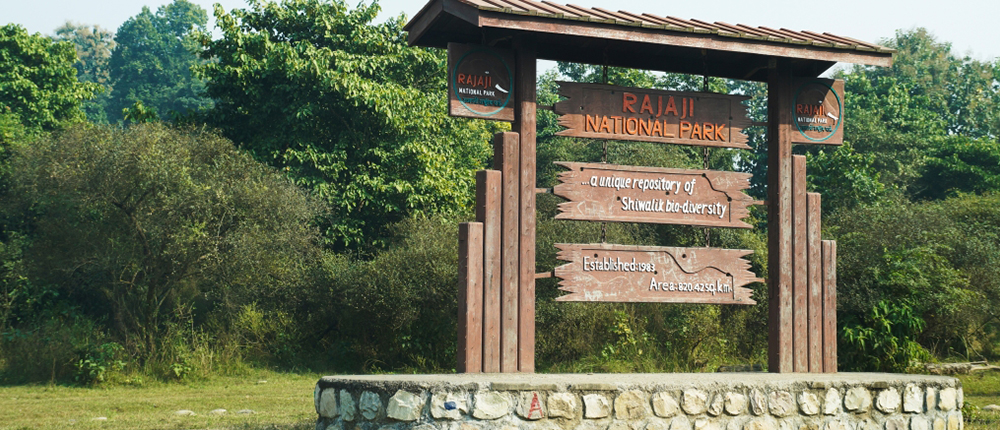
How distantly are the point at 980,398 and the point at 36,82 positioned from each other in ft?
80.1

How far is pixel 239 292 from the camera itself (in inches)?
672

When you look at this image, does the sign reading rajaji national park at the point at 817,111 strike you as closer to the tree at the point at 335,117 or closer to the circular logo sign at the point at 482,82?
the circular logo sign at the point at 482,82

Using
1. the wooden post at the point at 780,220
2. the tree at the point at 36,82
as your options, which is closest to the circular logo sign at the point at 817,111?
the wooden post at the point at 780,220

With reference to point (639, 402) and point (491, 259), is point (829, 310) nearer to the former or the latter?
point (639, 402)

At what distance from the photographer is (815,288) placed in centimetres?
855

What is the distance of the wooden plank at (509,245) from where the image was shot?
742cm

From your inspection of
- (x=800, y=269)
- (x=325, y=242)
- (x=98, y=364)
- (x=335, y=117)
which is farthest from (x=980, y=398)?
(x=335, y=117)

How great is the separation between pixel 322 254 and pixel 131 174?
4.10 m

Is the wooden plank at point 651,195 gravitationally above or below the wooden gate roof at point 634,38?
below

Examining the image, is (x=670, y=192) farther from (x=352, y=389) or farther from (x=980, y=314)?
(x=980, y=314)

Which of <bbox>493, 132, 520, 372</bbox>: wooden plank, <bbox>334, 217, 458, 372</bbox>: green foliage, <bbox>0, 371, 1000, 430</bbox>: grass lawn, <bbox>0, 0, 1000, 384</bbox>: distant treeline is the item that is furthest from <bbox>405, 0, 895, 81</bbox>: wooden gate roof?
<bbox>334, 217, 458, 372</bbox>: green foliage

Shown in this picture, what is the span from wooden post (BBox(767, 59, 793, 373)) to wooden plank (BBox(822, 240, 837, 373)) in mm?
408

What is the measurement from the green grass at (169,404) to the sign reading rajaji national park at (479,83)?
368cm

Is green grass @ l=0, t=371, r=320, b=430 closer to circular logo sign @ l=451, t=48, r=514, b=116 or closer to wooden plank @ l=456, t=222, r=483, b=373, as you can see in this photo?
wooden plank @ l=456, t=222, r=483, b=373
